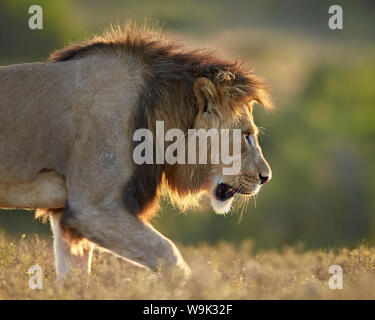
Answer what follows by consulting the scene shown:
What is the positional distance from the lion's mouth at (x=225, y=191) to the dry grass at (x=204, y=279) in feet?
1.83

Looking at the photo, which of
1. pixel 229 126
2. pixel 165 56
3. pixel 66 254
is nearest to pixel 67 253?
pixel 66 254

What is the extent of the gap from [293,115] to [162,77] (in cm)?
2992

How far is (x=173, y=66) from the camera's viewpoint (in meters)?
6.55

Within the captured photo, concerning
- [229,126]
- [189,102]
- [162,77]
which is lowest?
[229,126]

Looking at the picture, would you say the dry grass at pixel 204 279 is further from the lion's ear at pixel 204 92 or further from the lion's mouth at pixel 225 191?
the lion's ear at pixel 204 92

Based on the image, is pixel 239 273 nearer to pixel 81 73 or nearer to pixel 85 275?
pixel 85 275

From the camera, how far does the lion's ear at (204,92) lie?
650 centimetres

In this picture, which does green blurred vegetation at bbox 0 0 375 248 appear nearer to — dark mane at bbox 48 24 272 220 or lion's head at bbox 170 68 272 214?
lion's head at bbox 170 68 272 214

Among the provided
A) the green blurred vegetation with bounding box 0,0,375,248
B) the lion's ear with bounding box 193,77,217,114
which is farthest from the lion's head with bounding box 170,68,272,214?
the green blurred vegetation with bounding box 0,0,375,248

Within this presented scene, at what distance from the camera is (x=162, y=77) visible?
21.3 ft

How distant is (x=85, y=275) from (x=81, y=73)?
1.46 meters

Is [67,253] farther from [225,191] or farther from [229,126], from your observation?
[229,126]

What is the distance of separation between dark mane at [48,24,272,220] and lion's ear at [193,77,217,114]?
5 centimetres
